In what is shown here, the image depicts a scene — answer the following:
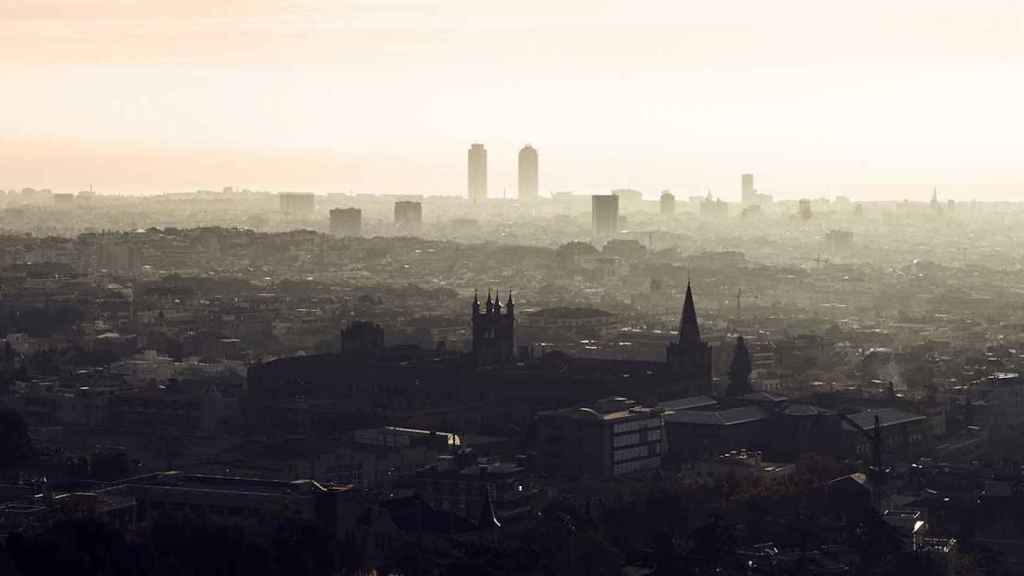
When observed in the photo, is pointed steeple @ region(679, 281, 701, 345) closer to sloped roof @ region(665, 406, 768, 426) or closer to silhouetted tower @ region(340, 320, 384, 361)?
sloped roof @ region(665, 406, 768, 426)

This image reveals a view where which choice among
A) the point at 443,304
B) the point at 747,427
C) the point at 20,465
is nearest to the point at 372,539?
the point at 20,465

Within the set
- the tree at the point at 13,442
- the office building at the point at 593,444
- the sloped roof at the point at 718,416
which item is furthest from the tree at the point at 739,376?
the tree at the point at 13,442

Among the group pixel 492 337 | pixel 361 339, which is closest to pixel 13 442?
pixel 492 337

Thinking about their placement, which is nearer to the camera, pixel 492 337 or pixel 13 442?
pixel 13 442

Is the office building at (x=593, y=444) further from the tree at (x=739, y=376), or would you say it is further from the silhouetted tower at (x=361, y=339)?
the silhouetted tower at (x=361, y=339)

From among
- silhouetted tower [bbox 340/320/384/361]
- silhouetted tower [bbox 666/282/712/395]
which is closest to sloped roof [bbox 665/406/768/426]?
silhouetted tower [bbox 666/282/712/395]

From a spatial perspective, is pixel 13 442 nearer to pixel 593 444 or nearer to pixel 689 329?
pixel 593 444
